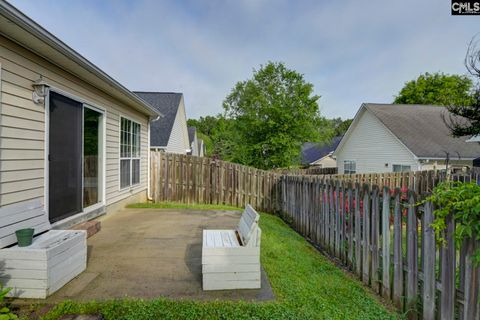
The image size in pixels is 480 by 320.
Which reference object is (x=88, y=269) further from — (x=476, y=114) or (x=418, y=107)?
(x=418, y=107)

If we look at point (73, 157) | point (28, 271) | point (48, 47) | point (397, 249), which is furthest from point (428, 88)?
point (28, 271)

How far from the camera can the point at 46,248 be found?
Result: 8.68 ft

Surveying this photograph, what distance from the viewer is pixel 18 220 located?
9.74 ft

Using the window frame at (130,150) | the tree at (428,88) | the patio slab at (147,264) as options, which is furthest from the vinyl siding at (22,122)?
the tree at (428,88)

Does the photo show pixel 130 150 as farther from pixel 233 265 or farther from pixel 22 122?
pixel 233 265

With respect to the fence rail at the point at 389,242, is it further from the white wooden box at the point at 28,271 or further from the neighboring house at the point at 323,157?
the neighboring house at the point at 323,157

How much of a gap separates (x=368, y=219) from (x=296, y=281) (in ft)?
4.08

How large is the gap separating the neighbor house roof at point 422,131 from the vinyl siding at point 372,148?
0.34 metres

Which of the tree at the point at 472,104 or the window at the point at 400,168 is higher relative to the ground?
the tree at the point at 472,104

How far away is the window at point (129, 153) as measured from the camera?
7.11 metres

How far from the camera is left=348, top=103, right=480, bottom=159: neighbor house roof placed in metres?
13.3

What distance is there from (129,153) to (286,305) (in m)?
6.37

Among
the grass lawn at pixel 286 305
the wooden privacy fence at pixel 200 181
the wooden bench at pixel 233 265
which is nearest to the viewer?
the grass lawn at pixel 286 305

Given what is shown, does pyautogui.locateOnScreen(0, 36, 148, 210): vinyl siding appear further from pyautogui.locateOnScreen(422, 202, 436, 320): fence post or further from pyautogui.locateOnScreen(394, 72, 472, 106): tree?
pyautogui.locateOnScreen(394, 72, 472, 106): tree
